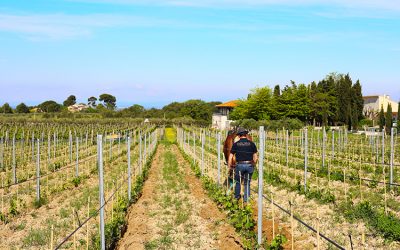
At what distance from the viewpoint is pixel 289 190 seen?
12.7m

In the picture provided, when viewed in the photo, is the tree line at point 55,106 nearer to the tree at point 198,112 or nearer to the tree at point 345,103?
the tree at point 198,112

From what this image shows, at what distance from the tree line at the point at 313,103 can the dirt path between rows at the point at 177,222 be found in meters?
55.6

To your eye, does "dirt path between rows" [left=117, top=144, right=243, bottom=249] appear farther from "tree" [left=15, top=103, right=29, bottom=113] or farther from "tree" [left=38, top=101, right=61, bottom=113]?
"tree" [left=38, top=101, right=61, bottom=113]

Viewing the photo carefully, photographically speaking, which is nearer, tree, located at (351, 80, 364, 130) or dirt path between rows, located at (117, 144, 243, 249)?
A: dirt path between rows, located at (117, 144, 243, 249)

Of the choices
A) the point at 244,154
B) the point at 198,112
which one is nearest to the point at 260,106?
the point at 198,112

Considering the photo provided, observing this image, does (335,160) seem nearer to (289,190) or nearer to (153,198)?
(289,190)

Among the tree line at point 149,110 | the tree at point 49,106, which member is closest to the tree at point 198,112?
the tree line at point 149,110

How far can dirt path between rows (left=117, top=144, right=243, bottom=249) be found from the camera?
25.1 feet

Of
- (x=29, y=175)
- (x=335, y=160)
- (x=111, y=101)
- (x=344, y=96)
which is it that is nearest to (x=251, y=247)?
(x=29, y=175)

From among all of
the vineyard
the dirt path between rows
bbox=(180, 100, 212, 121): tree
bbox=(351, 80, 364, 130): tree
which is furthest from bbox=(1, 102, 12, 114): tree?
the dirt path between rows

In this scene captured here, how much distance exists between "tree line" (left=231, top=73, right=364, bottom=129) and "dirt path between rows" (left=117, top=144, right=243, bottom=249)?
5563cm

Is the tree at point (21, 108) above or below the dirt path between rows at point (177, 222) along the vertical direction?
above

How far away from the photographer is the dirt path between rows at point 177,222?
765 centimetres

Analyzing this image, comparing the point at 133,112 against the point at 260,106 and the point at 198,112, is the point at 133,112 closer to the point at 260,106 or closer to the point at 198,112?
the point at 198,112
